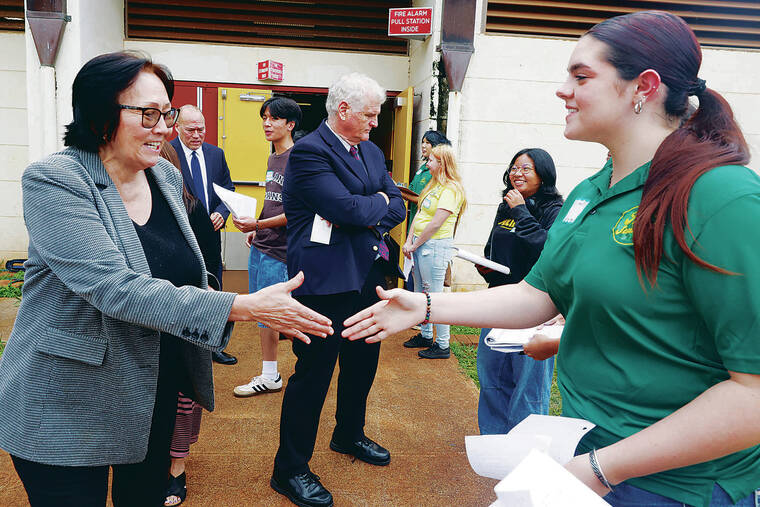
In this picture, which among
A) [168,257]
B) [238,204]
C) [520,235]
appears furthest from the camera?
[238,204]

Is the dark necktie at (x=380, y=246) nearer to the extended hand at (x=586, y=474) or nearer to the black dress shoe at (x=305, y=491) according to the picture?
the black dress shoe at (x=305, y=491)

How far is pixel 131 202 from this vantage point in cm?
184

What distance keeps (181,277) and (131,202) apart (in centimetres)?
31

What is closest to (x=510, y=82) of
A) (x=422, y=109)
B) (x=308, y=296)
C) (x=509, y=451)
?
(x=422, y=109)

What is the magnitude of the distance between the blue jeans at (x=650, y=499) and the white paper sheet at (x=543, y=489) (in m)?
0.29

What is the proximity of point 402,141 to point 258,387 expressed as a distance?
3852 millimetres

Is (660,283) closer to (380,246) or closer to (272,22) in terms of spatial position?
(380,246)

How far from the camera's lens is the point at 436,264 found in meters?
5.33

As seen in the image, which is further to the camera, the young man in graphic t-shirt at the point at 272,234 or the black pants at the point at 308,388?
the young man in graphic t-shirt at the point at 272,234

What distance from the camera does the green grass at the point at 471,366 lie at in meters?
4.38

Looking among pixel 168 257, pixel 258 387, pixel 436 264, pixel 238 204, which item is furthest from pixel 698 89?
pixel 436 264

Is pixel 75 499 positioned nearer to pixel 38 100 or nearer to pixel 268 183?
pixel 268 183

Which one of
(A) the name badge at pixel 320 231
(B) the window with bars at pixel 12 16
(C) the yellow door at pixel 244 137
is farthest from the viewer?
(C) the yellow door at pixel 244 137

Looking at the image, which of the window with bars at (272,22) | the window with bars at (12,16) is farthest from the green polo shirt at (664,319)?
the window with bars at (12,16)
